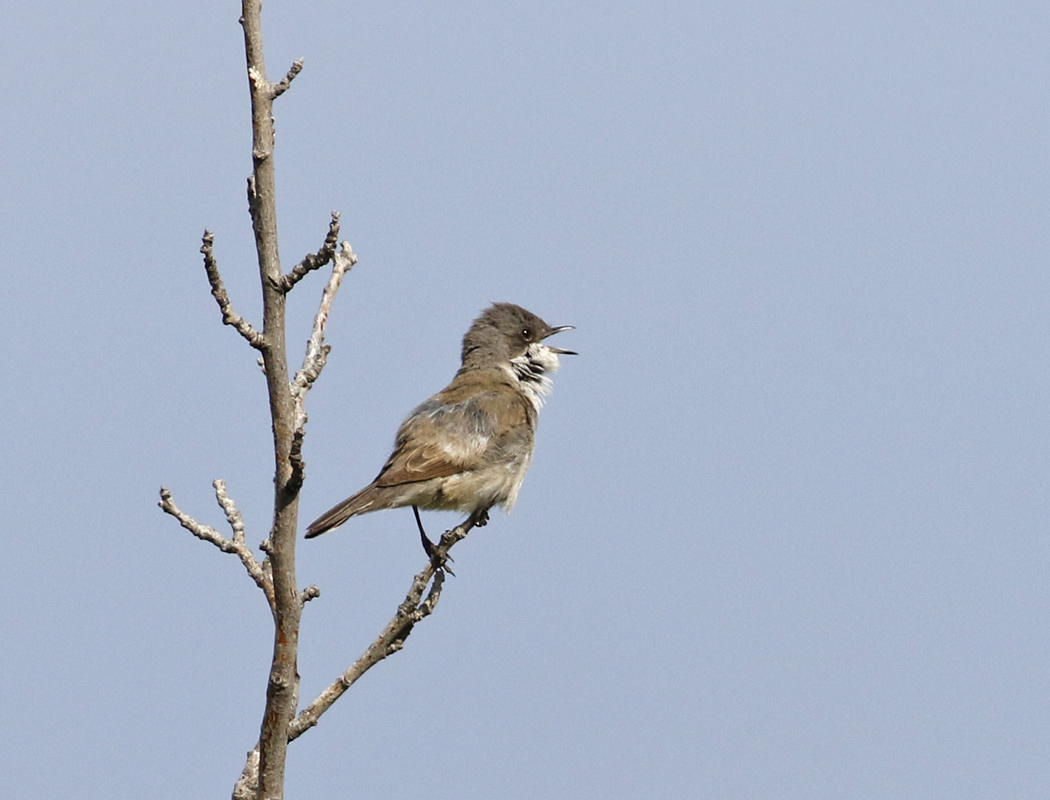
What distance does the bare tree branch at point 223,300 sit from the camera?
3.39 meters

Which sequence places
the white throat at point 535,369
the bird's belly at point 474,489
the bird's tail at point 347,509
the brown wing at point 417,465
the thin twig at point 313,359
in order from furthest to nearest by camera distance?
1. the white throat at point 535,369
2. the bird's belly at point 474,489
3. the brown wing at point 417,465
4. the bird's tail at point 347,509
5. the thin twig at point 313,359

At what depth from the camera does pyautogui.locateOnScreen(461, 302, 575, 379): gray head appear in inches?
343

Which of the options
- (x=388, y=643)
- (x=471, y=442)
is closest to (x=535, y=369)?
(x=471, y=442)

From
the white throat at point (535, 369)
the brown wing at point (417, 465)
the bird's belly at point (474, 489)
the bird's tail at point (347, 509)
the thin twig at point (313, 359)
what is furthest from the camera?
the white throat at point (535, 369)

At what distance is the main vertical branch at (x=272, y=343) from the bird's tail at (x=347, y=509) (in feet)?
8.38

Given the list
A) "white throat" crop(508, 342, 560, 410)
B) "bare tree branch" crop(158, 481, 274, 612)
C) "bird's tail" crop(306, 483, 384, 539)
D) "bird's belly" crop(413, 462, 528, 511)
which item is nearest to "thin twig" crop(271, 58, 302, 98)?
"bare tree branch" crop(158, 481, 274, 612)

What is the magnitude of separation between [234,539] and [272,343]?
2.80 feet

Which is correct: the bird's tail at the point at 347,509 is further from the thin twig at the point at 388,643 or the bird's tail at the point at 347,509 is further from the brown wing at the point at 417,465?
the thin twig at the point at 388,643

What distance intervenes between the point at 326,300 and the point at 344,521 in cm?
232

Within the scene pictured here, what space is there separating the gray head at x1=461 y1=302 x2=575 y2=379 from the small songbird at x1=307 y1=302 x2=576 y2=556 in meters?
0.01

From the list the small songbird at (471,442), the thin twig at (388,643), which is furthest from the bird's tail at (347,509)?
the thin twig at (388,643)

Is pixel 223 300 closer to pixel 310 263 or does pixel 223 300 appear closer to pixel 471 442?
pixel 310 263

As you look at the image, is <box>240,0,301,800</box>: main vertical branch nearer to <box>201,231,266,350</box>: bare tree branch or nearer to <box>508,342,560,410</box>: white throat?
<box>201,231,266,350</box>: bare tree branch

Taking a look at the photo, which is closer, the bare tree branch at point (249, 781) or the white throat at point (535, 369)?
the bare tree branch at point (249, 781)
